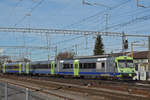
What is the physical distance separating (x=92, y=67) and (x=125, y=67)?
473 cm

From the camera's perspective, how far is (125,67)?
25.1m

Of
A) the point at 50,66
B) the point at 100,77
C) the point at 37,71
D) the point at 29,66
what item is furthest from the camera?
the point at 29,66

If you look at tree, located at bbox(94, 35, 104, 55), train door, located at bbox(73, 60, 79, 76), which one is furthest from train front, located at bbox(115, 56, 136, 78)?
tree, located at bbox(94, 35, 104, 55)

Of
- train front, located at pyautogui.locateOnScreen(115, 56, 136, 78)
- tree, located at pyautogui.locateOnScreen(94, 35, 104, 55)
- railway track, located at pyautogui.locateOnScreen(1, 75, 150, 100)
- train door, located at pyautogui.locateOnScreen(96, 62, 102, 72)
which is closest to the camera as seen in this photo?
railway track, located at pyautogui.locateOnScreen(1, 75, 150, 100)

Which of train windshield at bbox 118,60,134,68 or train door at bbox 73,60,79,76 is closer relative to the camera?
train windshield at bbox 118,60,134,68

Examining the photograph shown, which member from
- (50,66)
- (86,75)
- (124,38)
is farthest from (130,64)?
(50,66)

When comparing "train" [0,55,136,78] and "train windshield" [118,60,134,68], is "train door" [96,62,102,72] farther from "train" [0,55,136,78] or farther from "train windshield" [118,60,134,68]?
"train windshield" [118,60,134,68]

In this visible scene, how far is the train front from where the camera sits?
24.5m

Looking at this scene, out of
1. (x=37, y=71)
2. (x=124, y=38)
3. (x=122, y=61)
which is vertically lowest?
(x=37, y=71)

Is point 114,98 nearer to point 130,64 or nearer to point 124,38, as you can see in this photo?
point 130,64

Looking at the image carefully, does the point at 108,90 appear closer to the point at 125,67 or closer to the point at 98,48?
the point at 125,67

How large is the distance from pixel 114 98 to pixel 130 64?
45.2ft

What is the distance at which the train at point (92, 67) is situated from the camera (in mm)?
24928

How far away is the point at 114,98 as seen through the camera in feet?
41.1
